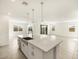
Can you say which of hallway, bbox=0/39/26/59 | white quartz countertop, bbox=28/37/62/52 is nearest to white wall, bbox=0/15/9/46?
hallway, bbox=0/39/26/59

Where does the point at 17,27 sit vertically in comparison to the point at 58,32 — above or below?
above

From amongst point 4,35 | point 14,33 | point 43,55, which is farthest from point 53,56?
point 14,33

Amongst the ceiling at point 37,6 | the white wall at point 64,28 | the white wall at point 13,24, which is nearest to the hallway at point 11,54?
the ceiling at point 37,6

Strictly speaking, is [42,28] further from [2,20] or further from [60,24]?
[2,20]

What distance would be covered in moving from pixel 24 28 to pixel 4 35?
316 inches

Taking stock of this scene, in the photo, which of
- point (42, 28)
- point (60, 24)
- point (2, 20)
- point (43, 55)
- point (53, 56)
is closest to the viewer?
point (43, 55)

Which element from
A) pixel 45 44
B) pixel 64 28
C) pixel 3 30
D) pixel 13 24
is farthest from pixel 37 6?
pixel 13 24

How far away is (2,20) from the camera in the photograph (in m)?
6.58

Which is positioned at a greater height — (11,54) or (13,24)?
(13,24)

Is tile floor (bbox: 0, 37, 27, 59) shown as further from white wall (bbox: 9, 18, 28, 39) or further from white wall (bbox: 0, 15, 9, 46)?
white wall (bbox: 9, 18, 28, 39)

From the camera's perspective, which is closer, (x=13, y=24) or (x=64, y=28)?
(x=64, y=28)

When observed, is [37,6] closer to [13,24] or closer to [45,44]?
[45,44]

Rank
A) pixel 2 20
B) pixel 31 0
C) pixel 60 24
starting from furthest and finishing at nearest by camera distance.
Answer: pixel 60 24
pixel 2 20
pixel 31 0

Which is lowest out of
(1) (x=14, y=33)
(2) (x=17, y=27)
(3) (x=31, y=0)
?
(1) (x=14, y=33)
